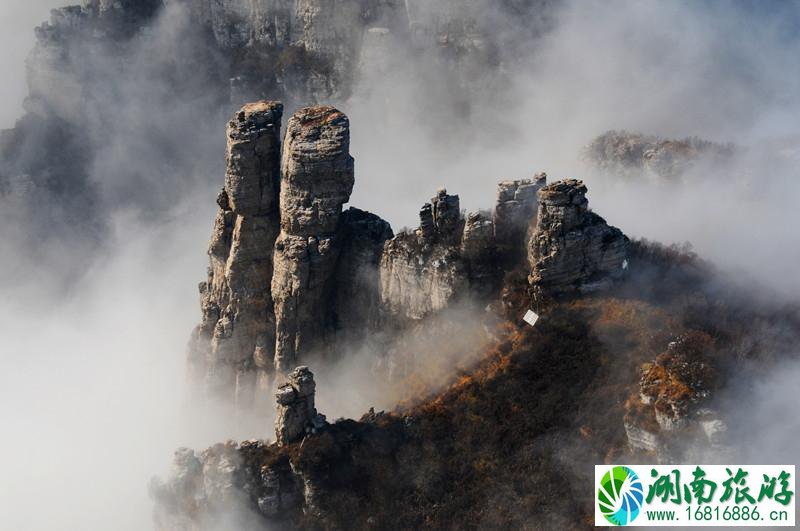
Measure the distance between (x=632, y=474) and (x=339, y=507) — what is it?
13457mm

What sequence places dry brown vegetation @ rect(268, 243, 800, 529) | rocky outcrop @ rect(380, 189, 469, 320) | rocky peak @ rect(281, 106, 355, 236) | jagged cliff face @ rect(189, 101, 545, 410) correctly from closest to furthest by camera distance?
1. dry brown vegetation @ rect(268, 243, 800, 529)
2. jagged cliff face @ rect(189, 101, 545, 410)
3. rocky outcrop @ rect(380, 189, 469, 320)
4. rocky peak @ rect(281, 106, 355, 236)

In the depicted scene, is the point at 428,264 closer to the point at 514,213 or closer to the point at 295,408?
the point at 514,213

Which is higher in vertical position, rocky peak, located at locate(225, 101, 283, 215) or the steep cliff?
rocky peak, located at locate(225, 101, 283, 215)

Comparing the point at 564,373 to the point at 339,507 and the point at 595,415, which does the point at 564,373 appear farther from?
the point at 339,507

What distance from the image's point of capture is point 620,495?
4088 cm

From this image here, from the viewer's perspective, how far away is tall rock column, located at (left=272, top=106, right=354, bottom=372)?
54938 mm

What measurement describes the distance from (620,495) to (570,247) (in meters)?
12.6

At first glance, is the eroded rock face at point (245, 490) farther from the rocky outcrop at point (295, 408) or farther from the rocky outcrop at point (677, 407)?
the rocky outcrop at point (677, 407)

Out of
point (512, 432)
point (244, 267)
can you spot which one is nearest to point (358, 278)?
point (244, 267)

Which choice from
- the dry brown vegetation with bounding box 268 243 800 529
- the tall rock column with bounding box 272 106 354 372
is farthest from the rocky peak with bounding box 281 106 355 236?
the dry brown vegetation with bounding box 268 243 800 529

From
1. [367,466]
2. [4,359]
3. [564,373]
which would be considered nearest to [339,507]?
[367,466]

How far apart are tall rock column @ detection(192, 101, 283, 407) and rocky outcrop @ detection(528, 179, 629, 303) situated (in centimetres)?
1769

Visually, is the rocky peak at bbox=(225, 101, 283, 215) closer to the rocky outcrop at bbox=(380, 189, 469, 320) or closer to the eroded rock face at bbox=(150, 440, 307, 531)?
the rocky outcrop at bbox=(380, 189, 469, 320)

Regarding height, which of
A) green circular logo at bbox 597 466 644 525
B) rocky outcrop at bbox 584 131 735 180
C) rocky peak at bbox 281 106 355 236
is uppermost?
rocky outcrop at bbox 584 131 735 180
